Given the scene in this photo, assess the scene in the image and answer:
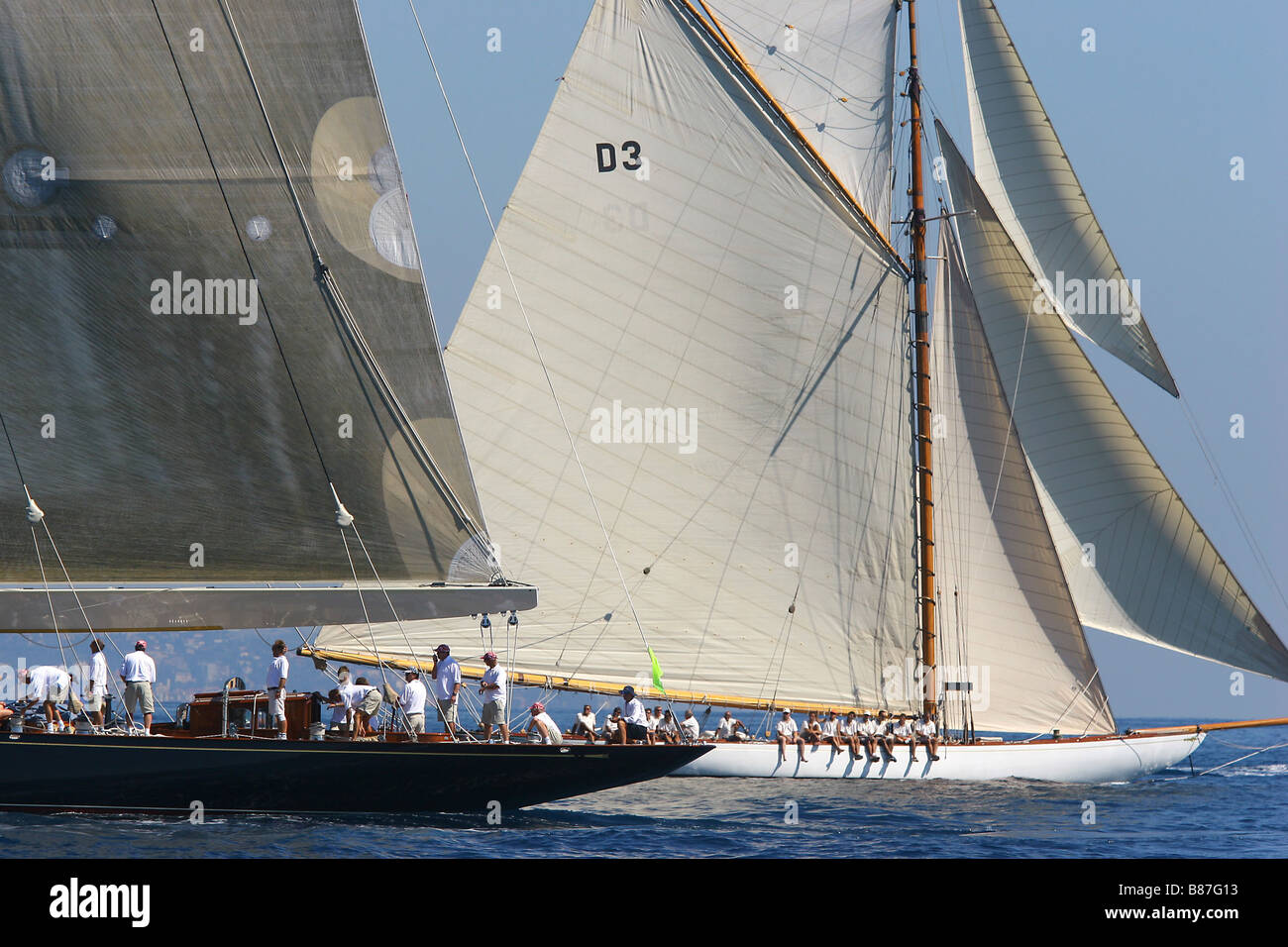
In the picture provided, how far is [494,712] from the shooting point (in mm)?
26703

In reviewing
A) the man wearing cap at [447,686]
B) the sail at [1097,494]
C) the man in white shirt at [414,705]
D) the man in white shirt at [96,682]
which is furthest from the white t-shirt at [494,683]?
the sail at [1097,494]

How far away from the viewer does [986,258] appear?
41.0m

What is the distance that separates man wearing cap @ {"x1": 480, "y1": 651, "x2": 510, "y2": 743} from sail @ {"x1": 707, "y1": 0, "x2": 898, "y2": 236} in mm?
20436

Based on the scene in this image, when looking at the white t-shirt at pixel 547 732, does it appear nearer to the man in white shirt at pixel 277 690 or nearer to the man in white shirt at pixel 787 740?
the man in white shirt at pixel 277 690

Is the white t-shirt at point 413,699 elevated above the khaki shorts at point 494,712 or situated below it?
above

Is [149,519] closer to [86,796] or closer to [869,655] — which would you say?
[86,796]

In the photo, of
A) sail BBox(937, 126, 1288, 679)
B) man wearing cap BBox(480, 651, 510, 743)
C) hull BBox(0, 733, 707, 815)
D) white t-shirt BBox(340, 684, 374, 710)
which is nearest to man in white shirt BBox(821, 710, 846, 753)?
sail BBox(937, 126, 1288, 679)

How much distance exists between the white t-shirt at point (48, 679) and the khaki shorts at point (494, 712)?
7.12m

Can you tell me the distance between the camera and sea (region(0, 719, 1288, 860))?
2303 centimetres

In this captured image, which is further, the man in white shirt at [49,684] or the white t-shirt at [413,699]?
the man in white shirt at [49,684]

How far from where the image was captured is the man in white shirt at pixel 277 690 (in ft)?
83.6

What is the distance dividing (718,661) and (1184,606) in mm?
11952
